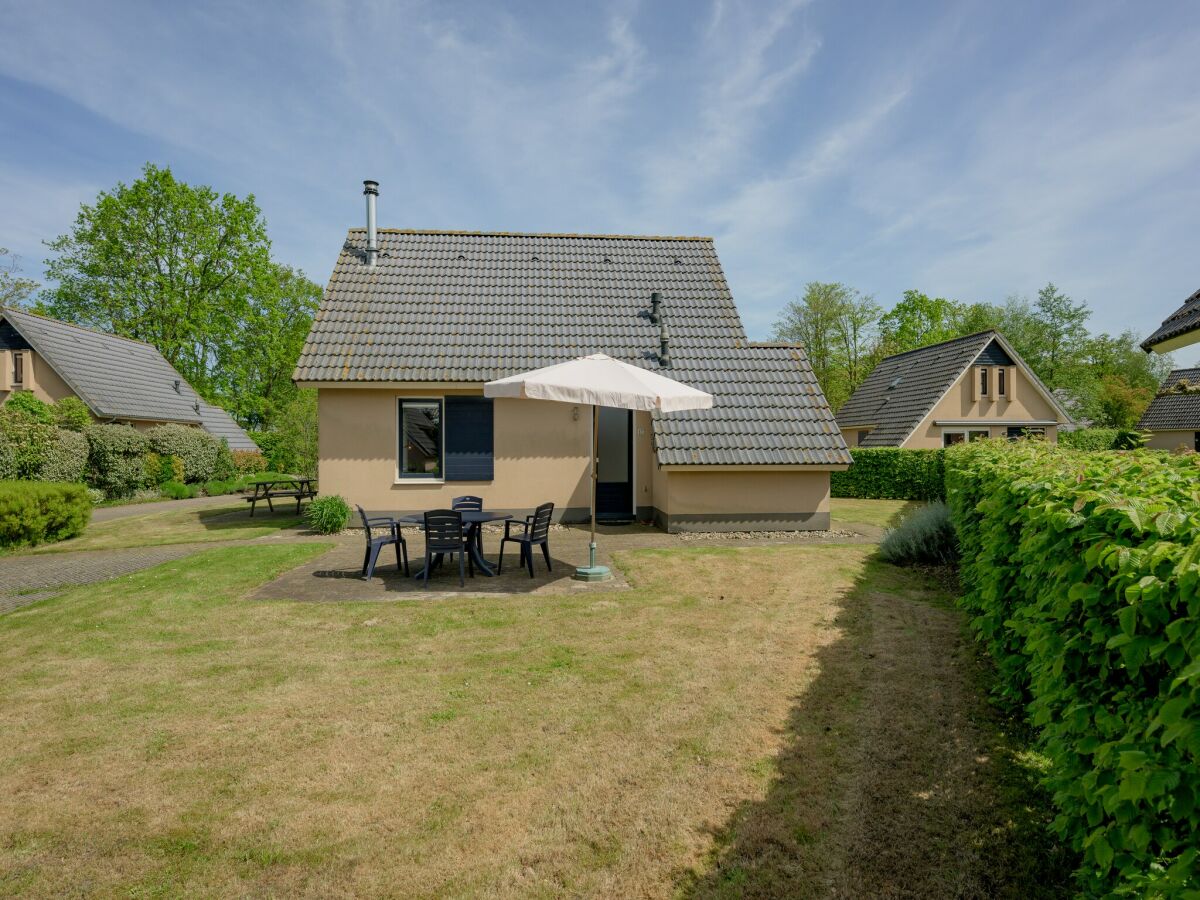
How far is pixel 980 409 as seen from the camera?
25.4m

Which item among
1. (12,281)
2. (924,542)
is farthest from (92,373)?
(924,542)

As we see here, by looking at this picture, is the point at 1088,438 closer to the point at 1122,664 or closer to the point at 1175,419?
the point at 1175,419

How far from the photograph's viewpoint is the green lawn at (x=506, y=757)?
9.66ft

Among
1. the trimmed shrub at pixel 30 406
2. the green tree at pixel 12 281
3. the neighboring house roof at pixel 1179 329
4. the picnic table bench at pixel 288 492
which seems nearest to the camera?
the neighboring house roof at pixel 1179 329

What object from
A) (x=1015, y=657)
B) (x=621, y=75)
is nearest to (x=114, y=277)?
(x=621, y=75)

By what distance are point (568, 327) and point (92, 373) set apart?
22.3 metres

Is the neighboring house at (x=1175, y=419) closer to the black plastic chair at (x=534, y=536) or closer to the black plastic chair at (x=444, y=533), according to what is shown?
the black plastic chair at (x=534, y=536)

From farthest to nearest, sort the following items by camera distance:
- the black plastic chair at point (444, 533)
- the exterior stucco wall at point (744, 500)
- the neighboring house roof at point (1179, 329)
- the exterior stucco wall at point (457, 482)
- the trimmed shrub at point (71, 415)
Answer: the trimmed shrub at point (71, 415), the exterior stucco wall at point (457, 482), the exterior stucco wall at point (744, 500), the black plastic chair at point (444, 533), the neighboring house roof at point (1179, 329)

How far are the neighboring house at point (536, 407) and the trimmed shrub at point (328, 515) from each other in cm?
54

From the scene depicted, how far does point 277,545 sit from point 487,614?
19.9ft

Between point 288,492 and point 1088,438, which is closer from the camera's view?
point 288,492

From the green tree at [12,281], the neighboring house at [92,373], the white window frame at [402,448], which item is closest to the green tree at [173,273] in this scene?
the green tree at [12,281]

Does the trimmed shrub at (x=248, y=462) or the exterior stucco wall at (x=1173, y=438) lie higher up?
the exterior stucco wall at (x=1173, y=438)

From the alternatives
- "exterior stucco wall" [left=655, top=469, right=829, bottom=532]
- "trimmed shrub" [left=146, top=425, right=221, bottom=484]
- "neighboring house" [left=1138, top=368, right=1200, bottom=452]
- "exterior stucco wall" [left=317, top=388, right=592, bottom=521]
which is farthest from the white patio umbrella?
"neighboring house" [left=1138, top=368, right=1200, bottom=452]
